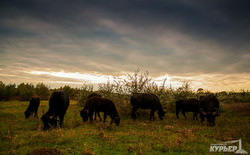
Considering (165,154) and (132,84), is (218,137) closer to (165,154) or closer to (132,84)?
(165,154)

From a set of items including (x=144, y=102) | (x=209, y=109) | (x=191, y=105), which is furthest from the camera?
(x=191, y=105)

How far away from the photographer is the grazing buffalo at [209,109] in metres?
11.9

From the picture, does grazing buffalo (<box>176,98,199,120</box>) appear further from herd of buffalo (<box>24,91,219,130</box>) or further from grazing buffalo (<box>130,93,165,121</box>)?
grazing buffalo (<box>130,93,165,121</box>)

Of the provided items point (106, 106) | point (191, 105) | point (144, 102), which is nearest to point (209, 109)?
point (191, 105)

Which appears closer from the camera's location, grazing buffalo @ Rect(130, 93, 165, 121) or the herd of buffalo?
the herd of buffalo

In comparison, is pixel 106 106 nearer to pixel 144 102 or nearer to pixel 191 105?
pixel 144 102

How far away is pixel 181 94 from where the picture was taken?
22594 mm

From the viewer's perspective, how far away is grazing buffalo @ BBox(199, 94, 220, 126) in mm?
11908

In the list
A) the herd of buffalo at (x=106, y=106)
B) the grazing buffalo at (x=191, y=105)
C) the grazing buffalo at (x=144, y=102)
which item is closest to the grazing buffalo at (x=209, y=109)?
the herd of buffalo at (x=106, y=106)

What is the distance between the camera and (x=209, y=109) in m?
12.8

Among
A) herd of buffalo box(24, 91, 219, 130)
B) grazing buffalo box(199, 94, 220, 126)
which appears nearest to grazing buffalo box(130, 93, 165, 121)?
herd of buffalo box(24, 91, 219, 130)

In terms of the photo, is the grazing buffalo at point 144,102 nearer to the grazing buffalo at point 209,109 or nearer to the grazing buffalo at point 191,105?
the grazing buffalo at point 191,105

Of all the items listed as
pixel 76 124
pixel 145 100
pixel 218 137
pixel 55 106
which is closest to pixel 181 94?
pixel 145 100

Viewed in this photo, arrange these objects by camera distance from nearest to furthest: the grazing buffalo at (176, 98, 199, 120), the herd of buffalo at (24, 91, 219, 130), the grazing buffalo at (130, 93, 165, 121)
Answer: the herd of buffalo at (24, 91, 219, 130)
the grazing buffalo at (130, 93, 165, 121)
the grazing buffalo at (176, 98, 199, 120)
